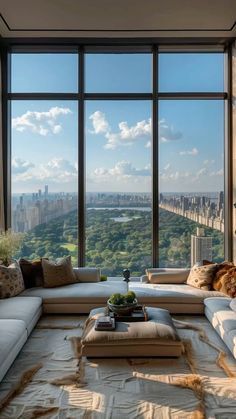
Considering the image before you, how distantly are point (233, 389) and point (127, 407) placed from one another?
913 millimetres

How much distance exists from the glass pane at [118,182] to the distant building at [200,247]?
786mm

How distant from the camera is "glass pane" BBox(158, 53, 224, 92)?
20.1 ft

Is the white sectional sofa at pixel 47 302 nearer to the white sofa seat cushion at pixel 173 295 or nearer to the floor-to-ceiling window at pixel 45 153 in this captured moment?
the white sofa seat cushion at pixel 173 295

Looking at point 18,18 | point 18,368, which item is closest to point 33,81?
point 18,18

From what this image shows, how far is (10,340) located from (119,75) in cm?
478

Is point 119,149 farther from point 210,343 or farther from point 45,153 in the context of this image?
point 210,343

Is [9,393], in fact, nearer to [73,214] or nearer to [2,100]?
[73,214]

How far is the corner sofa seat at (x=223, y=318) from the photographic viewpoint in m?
3.38

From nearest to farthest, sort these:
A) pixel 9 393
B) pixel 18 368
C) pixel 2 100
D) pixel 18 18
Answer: pixel 9 393
pixel 18 368
pixel 18 18
pixel 2 100

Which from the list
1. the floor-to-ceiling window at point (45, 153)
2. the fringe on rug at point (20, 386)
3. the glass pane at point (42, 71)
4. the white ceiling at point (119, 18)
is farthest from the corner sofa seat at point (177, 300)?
the white ceiling at point (119, 18)

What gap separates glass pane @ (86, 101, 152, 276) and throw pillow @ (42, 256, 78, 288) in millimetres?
1029

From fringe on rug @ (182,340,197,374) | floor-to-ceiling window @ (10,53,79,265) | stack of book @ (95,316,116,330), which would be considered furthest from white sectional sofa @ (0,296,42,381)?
floor-to-ceiling window @ (10,53,79,265)

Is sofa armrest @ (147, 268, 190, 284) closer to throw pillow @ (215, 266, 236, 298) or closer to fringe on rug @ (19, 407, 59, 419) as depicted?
throw pillow @ (215, 266, 236, 298)

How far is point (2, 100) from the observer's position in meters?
6.09
